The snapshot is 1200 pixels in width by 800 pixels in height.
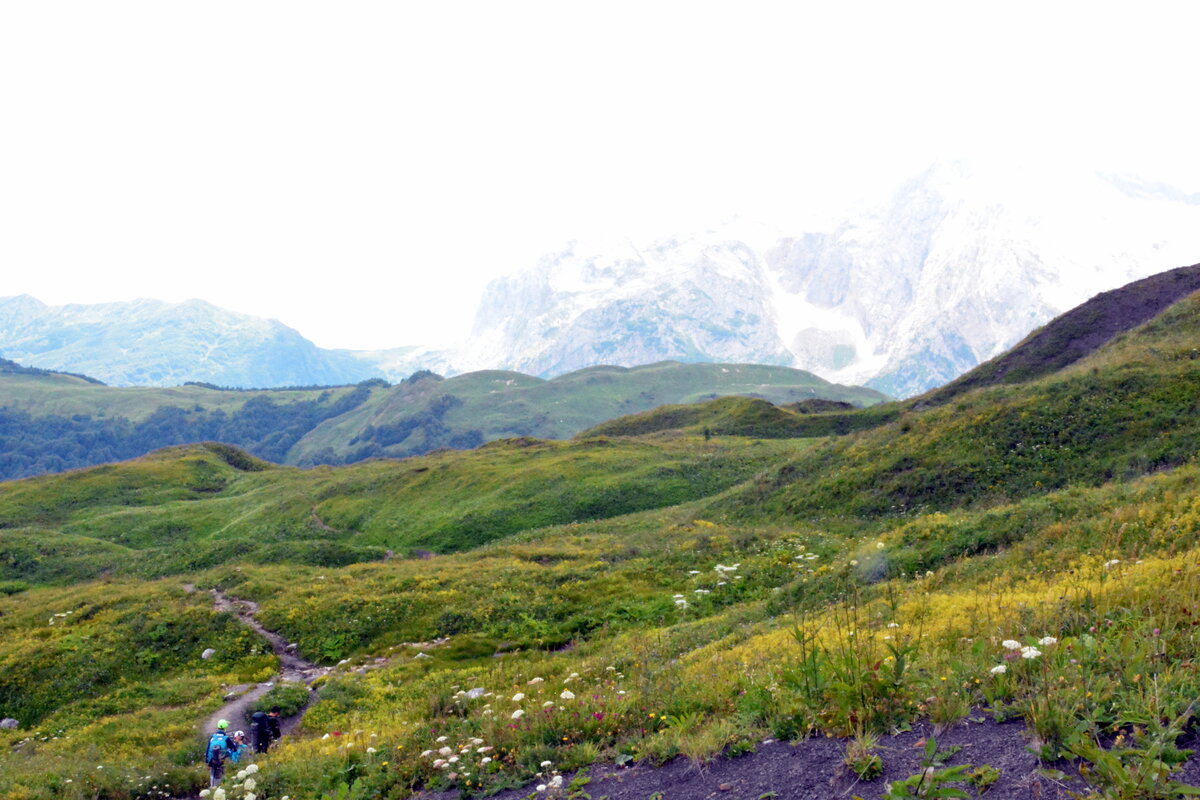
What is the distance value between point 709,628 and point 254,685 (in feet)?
56.7

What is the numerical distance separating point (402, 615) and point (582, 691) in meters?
18.8

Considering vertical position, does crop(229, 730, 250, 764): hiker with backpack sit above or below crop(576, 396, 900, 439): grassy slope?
above

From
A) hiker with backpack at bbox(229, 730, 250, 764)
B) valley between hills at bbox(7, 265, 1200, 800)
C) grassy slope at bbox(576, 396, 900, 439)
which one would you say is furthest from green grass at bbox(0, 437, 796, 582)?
hiker with backpack at bbox(229, 730, 250, 764)

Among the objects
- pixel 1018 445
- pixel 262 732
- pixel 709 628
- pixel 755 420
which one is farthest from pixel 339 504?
pixel 1018 445

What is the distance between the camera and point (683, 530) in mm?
40312

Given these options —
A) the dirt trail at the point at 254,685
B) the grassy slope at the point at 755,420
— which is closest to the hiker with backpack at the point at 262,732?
the dirt trail at the point at 254,685

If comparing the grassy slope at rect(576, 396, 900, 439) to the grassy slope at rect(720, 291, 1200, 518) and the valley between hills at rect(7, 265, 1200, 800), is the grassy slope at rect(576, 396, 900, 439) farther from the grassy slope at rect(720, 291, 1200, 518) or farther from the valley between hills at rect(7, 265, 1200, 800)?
the grassy slope at rect(720, 291, 1200, 518)

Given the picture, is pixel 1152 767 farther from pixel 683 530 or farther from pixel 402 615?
pixel 683 530

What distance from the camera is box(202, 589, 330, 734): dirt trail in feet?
70.8

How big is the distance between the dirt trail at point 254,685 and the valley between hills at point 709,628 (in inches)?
15.4

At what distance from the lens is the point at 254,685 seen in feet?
83.2

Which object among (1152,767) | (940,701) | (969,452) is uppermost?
(1152,767)

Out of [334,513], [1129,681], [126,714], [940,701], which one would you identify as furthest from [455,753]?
[334,513]

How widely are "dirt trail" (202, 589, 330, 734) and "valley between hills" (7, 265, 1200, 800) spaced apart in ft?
1.29
